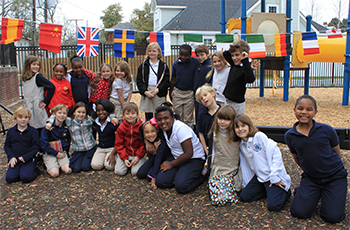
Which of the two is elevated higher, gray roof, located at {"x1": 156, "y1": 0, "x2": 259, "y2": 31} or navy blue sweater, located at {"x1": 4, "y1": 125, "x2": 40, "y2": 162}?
gray roof, located at {"x1": 156, "y1": 0, "x2": 259, "y2": 31}

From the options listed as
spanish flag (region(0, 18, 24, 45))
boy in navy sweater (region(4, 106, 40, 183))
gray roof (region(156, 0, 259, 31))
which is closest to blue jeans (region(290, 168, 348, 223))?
boy in navy sweater (region(4, 106, 40, 183))

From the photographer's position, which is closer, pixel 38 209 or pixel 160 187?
pixel 38 209

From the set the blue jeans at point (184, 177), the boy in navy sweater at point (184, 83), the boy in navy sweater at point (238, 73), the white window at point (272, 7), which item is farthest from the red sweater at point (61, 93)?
the white window at point (272, 7)

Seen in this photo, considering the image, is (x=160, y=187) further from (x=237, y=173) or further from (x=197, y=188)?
(x=237, y=173)

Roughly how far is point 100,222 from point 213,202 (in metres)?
1.20

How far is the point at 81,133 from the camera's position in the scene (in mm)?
4664

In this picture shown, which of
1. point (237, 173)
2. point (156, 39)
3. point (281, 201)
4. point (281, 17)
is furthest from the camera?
Result: point (281, 17)

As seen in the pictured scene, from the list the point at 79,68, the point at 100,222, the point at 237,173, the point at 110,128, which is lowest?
the point at 100,222

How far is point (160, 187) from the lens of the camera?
387 cm

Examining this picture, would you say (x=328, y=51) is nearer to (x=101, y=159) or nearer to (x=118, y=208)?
(x=101, y=159)

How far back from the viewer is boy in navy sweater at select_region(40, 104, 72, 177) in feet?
14.5

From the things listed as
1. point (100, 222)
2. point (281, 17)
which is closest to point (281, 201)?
point (100, 222)

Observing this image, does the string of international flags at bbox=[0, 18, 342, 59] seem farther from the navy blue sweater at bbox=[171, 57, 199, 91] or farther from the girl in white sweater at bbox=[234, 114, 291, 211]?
the girl in white sweater at bbox=[234, 114, 291, 211]

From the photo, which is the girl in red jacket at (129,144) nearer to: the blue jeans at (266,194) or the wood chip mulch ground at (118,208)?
the wood chip mulch ground at (118,208)
